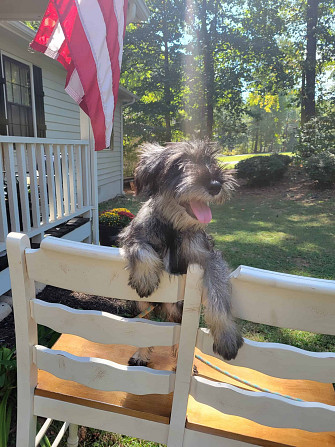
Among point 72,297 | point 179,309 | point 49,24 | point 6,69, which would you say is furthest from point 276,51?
point 179,309

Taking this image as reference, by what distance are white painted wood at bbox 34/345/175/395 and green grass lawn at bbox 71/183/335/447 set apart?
44.4 inches

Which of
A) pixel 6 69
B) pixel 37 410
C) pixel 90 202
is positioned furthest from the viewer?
pixel 6 69

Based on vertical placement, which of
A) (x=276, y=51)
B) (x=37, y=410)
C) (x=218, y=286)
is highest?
(x=276, y=51)

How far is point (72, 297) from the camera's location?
3896 millimetres

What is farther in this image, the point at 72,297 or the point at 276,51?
the point at 276,51

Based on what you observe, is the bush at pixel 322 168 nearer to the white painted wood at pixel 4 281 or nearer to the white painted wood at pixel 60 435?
the white painted wood at pixel 4 281

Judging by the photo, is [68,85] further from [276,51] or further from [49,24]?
[276,51]

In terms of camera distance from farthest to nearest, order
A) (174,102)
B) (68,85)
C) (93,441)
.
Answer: (174,102) < (68,85) < (93,441)

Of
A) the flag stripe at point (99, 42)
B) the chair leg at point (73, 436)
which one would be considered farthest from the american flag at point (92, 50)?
the chair leg at point (73, 436)

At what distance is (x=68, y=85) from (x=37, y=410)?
2.69 meters

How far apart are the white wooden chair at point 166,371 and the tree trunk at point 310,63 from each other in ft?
52.4

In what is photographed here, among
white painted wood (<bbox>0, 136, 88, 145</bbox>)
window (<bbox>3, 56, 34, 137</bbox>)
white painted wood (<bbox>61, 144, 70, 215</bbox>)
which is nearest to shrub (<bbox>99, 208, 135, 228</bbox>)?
white painted wood (<bbox>61, 144, 70, 215</bbox>)

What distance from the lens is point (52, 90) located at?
25.7ft

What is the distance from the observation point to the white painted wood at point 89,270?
3.54ft
